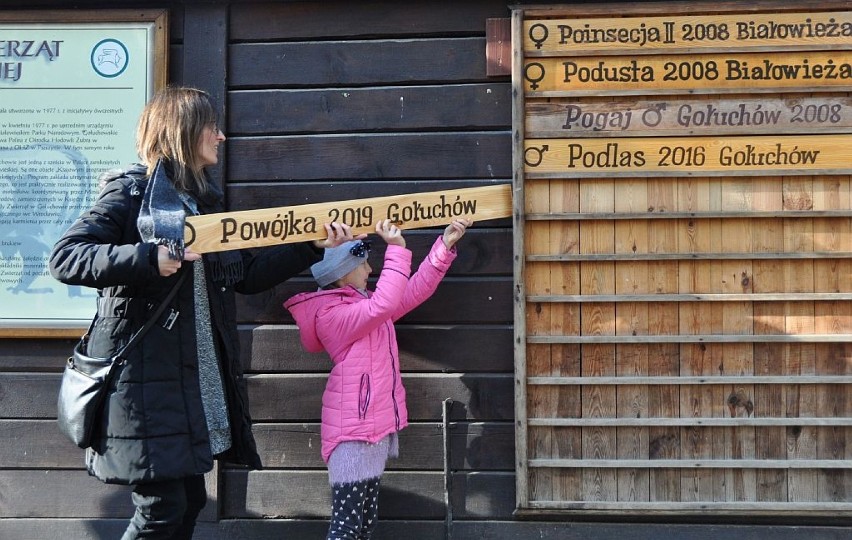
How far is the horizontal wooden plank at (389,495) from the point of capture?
380 centimetres

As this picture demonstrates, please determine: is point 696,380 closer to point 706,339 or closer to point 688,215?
point 706,339

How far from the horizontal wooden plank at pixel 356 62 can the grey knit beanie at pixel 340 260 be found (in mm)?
892

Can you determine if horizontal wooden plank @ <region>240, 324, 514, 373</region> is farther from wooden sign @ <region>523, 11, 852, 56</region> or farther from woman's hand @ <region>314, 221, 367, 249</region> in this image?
wooden sign @ <region>523, 11, 852, 56</region>

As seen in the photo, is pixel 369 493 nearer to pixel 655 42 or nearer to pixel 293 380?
pixel 293 380

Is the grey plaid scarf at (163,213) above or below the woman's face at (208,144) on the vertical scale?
below

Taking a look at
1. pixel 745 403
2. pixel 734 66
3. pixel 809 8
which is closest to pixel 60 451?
pixel 745 403

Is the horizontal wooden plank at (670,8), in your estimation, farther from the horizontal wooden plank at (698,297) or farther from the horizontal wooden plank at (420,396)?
the horizontal wooden plank at (420,396)

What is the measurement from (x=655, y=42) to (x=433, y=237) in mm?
1313

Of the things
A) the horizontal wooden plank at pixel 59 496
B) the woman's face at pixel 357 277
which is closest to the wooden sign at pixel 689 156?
the woman's face at pixel 357 277

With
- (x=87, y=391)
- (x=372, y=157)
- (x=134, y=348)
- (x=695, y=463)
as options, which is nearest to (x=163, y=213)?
(x=134, y=348)

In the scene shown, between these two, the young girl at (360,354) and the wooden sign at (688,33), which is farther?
the wooden sign at (688,33)

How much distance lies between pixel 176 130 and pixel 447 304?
4.91 ft

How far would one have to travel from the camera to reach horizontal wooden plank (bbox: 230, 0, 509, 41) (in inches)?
151

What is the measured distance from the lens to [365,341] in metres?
3.34
